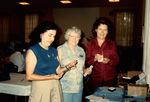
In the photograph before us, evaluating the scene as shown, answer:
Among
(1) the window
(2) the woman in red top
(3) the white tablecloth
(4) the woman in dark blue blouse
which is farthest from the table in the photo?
(1) the window

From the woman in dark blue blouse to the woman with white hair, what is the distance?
21cm

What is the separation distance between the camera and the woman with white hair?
2.09 m

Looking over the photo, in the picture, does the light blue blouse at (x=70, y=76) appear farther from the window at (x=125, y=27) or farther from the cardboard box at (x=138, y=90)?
the window at (x=125, y=27)

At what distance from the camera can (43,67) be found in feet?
5.78

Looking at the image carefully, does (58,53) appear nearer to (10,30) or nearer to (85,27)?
(85,27)

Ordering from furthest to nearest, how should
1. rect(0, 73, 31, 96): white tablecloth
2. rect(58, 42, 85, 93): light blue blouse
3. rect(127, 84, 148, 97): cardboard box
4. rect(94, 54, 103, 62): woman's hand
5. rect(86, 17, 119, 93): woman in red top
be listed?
rect(0, 73, 31, 96): white tablecloth
rect(86, 17, 119, 93): woman in red top
rect(94, 54, 103, 62): woman's hand
rect(58, 42, 85, 93): light blue blouse
rect(127, 84, 148, 97): cardboard box

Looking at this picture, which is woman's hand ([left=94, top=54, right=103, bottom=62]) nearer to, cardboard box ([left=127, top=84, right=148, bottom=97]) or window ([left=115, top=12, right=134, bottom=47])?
cardboard box ([left=127, top=84, right=148, bottom=97])

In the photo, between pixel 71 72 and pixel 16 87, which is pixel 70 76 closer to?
pixel 71 72

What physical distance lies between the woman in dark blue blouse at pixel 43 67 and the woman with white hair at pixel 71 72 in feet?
0.68

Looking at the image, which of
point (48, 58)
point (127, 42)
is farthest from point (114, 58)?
point (127, 42)

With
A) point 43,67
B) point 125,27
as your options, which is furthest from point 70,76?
point 125,27

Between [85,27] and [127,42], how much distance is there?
2532mm

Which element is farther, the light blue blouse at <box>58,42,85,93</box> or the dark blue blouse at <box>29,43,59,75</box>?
the light blue blouse at <box>58,42,85,93</box>

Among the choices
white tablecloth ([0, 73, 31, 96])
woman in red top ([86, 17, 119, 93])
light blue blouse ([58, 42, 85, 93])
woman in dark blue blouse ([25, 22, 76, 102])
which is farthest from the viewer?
white tablecloth ([0, 73, 31, 96])
